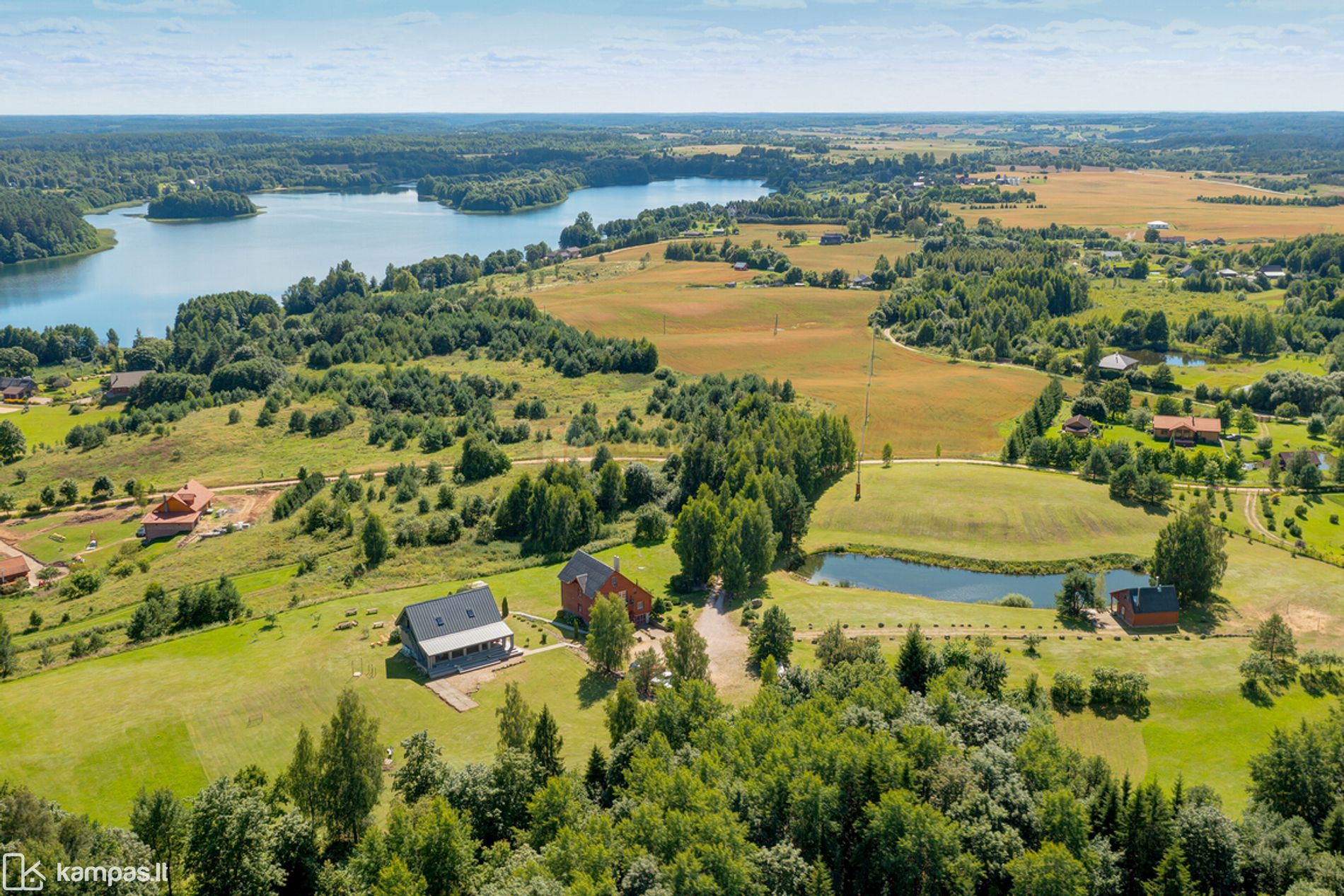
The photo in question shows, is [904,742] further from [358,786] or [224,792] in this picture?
[224,792]

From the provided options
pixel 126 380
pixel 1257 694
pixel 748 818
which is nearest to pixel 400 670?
pixel 748 818

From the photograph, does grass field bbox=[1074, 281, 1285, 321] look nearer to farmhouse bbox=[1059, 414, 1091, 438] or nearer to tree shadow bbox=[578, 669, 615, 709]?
farmhouse bbox=[1059, 414, 1091, 438]

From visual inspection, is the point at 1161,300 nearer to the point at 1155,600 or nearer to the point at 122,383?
the point at 1155,600

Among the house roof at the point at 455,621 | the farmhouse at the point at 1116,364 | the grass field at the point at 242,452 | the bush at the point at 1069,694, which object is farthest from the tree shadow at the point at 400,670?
the farmhouse at the point at 1116,364

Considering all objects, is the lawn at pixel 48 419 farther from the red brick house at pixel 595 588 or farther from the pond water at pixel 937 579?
the pond water at pixel 937 579

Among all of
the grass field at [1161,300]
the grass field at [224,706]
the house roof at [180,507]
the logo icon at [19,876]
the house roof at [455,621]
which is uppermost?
the grass field at [1161,300]

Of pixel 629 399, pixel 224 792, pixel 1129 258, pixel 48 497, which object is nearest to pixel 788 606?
pixel 224 792

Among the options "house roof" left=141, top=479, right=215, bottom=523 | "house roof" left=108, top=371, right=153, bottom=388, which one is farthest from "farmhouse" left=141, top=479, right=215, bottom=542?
"house roof" left=108, top=371, right=153, bottom=388
